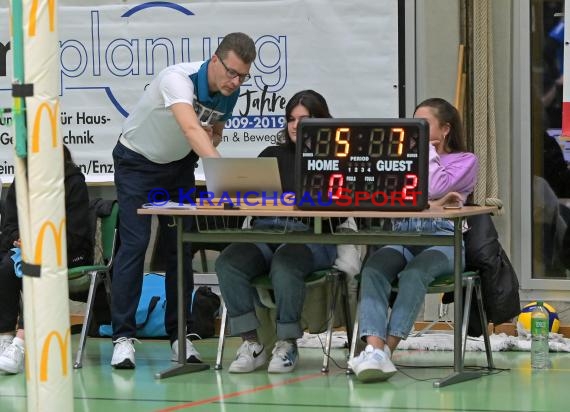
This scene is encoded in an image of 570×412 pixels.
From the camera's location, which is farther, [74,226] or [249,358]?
[74,226]

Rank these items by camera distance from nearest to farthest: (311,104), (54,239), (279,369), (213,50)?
(54,239), (279,369), (311,104), (213,50)

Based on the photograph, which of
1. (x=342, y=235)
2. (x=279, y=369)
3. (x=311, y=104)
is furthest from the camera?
(x=311, y=104)

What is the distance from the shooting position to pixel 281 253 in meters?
5.48

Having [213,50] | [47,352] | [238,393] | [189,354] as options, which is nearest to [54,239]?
[47,352]

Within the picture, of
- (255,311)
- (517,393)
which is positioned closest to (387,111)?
(255,311)

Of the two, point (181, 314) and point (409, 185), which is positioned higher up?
point (409, 185)

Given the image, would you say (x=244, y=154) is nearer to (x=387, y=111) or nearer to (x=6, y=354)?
(x=387, y=111)

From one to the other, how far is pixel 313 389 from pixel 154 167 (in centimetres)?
139

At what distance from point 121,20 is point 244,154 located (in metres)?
1.13

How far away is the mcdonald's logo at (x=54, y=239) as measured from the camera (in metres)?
3.15

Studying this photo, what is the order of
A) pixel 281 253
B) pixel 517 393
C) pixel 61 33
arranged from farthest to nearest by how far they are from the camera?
pixel 61 33
pixel 281 253
pixel 517 393

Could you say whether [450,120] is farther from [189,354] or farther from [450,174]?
[189,354]

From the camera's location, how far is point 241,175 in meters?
5.20

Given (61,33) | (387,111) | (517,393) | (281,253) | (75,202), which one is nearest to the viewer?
(517,393)
